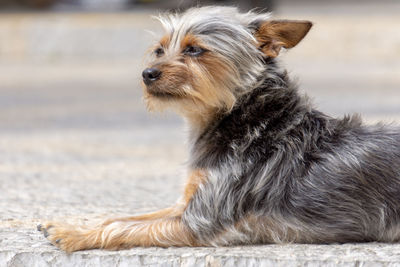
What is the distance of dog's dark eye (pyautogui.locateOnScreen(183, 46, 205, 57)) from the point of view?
194 inches

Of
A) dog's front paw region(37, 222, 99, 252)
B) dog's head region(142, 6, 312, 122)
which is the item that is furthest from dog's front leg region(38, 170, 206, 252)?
dog's head region(142, 6, 312, 122)

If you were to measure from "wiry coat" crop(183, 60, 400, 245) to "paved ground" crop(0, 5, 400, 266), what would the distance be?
0.11 meters

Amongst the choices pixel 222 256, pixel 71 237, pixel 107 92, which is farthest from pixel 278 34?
pixel 107 92

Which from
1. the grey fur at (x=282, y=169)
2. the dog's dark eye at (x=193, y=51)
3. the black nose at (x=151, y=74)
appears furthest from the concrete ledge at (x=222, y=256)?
the dog's dark eye at (x=193, y=51)

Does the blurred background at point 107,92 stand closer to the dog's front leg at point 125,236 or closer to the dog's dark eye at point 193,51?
the dog's dark eye at point 193,51

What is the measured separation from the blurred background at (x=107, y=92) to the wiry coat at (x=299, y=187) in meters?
0.58

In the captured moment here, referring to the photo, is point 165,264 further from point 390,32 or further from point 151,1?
point 151,1

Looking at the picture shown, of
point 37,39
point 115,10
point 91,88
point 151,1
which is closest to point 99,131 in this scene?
point 91,88

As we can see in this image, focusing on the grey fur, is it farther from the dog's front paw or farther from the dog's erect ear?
the dog's front paw

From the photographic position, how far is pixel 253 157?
15.7ft

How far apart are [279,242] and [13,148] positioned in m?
5.84

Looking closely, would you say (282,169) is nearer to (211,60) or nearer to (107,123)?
(211,60)

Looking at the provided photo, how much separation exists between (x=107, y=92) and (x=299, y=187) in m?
12.4

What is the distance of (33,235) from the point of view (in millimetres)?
5051
